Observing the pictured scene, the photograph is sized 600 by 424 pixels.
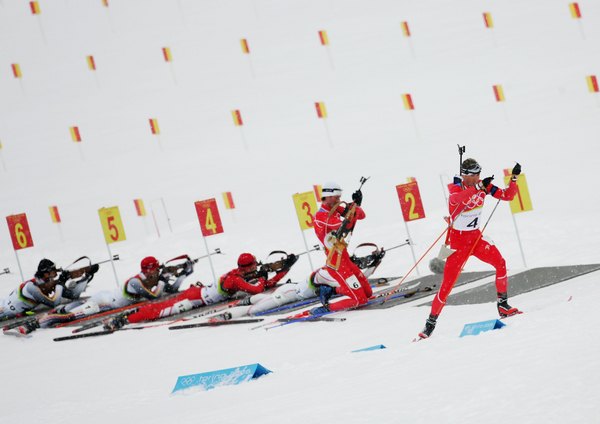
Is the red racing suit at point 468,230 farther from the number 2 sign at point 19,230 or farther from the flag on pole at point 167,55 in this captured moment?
the flag on pole at point 167,55

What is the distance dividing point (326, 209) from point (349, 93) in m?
23.0

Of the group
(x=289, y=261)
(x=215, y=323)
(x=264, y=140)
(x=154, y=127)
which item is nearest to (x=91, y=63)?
(x=154, y=127)

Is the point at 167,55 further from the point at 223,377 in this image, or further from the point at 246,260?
the point at 223,377

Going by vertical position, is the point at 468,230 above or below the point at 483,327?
above

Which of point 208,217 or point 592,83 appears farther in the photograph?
point 592,83

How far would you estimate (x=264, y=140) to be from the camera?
101ft

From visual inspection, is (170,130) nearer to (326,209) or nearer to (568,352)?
(326,209)

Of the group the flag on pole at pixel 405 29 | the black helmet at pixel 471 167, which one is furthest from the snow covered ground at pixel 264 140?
the black helmet at pixel 471 167

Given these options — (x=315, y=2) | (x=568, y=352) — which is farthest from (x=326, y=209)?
(x=315, y=2)

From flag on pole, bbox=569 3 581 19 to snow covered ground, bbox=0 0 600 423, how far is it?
0.42 meters

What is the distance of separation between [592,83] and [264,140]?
10.8m

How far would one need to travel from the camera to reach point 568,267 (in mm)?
9719

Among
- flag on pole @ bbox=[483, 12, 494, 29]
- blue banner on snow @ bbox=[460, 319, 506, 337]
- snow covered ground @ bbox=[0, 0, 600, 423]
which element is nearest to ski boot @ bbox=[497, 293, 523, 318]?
snow covered ground @ bbox=[0, 0, 600, 423]

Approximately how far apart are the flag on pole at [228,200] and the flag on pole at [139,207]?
2415mm
